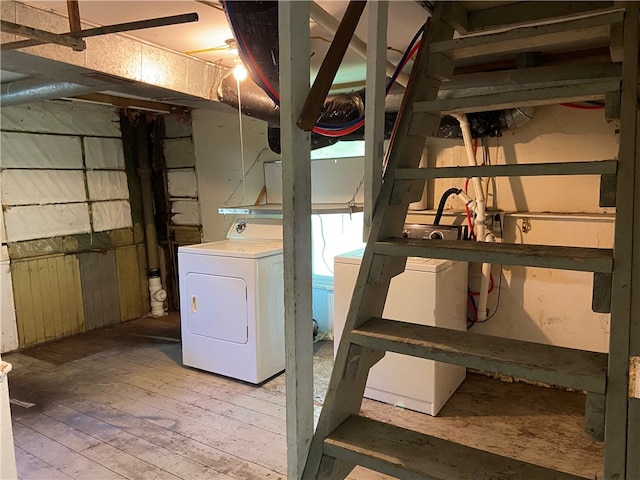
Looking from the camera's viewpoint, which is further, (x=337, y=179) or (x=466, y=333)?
(x=337, y=179)

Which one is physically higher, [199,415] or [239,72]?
[239,72]

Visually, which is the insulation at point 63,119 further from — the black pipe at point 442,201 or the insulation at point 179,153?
the black pipe at point 442,201

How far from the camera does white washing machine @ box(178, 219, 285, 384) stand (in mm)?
3344

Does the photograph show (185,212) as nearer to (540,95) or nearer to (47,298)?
(47,298)

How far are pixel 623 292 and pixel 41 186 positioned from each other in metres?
4.81

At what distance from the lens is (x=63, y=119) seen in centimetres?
458

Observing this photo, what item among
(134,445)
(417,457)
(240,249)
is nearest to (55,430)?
(134,445)

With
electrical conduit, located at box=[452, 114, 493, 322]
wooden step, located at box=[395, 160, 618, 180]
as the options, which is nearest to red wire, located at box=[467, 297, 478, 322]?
electrical conduit, located at box=[452, 114, 493, 322]

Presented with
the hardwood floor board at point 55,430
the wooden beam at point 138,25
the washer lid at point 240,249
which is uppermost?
the wooden beam at point 138,25

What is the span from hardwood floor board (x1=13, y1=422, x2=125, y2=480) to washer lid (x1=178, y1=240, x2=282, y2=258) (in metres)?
1.52

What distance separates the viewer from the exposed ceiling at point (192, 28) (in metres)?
2.18

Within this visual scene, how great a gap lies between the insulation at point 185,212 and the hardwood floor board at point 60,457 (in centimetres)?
273

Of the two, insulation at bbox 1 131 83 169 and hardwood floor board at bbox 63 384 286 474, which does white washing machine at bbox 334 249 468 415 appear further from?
insulation at bbox 1 131 83 169

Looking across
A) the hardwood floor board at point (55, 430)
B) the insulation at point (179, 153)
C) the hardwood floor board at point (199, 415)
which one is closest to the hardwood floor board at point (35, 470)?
the hardwood floor board at point (55, 430)
